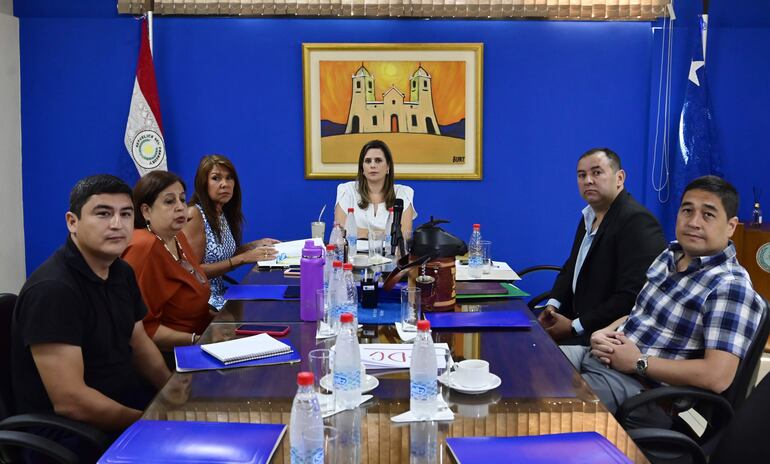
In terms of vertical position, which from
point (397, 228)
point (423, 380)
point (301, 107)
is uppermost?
point (301, 107)

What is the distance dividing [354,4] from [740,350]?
346 centimetres

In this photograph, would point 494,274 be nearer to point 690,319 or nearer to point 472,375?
point 690,319

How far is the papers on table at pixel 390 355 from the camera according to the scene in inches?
73.2

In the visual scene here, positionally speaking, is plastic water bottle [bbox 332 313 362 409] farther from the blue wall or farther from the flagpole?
the flagpole

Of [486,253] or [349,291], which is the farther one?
[486,253]

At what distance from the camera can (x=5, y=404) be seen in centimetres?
189

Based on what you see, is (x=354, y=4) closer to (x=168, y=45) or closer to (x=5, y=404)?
(x=168, y=45)

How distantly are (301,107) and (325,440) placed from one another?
3726mm

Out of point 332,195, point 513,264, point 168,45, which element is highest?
point 168,45

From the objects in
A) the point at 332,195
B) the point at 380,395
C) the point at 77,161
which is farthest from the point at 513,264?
the point at 380,395

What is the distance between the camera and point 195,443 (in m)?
1.39

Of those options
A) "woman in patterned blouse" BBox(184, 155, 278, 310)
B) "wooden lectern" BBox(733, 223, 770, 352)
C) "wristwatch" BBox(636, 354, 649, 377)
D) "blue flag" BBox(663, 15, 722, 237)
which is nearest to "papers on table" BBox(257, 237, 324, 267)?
"woman in patterned blouse" BBox(184, 155, 278, 310)

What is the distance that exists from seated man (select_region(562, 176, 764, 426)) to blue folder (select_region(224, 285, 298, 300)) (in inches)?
46.8

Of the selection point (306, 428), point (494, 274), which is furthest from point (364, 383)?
point (494, 274)
